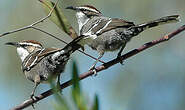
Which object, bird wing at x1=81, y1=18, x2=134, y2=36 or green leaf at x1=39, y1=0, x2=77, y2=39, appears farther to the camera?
bird wing at x1=81, y1=18, x2=134, y2=36

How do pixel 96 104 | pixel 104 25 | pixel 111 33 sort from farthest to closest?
pixel 104 25, pixel 111 33, pixel 96 104

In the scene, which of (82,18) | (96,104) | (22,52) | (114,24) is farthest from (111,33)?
(96,104)

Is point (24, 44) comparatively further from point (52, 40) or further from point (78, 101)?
point (78, 101)

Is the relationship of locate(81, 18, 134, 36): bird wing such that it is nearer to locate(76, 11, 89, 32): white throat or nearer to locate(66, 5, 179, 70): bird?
locate(66, 5, 179, 70): bird

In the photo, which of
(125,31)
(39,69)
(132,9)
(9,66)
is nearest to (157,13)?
(132,9)

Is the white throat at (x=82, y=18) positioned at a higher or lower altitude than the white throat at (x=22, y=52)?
higher

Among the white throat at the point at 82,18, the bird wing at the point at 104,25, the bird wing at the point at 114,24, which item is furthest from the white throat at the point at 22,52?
the bird wing at the point at 114,24

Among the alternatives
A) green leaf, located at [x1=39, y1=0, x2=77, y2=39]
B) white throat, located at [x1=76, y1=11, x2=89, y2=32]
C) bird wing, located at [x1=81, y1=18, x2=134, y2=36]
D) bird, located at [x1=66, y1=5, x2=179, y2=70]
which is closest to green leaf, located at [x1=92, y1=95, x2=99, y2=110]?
green leaf, located at [x1=39, y1=0, x2=77, y2=39]

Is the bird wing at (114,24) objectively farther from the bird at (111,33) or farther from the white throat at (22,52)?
the white throat at (22,52)

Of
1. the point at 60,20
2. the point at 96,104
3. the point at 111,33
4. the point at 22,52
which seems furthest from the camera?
the point at 22,52

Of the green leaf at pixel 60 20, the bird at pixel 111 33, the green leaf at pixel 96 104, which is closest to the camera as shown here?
the green leaf at pixel 96 104

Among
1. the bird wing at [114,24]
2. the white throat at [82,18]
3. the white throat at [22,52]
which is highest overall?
the bird wing at [114,24]

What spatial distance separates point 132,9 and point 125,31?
9.89 feet

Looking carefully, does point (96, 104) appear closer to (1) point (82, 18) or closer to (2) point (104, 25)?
(2) point (104, 25)
